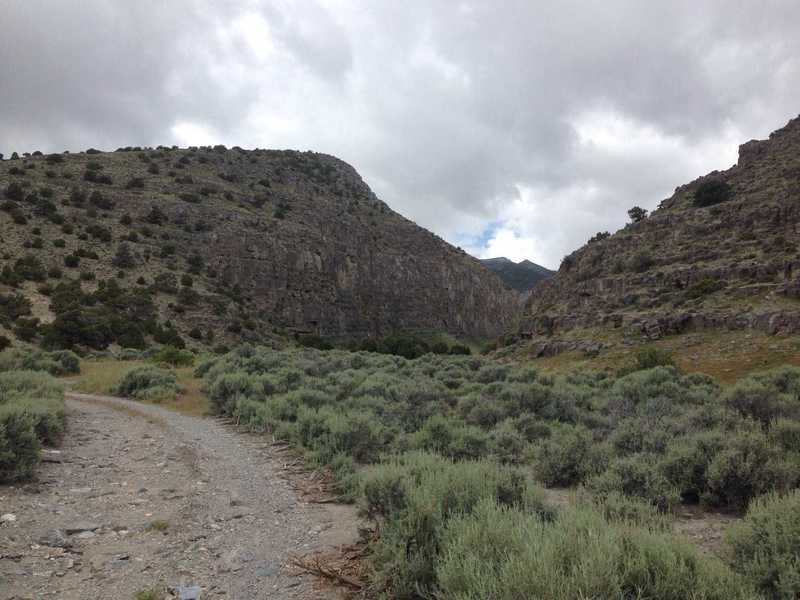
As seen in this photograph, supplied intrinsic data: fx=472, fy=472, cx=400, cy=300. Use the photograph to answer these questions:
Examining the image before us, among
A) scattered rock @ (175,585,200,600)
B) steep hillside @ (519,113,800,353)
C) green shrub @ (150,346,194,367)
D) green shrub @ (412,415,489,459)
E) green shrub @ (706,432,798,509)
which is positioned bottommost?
scattered rock @ (175,585,200,600)

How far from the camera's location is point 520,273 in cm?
16988

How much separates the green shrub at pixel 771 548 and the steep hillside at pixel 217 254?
3228cm

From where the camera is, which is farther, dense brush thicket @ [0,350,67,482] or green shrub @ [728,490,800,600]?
dense brush thicket @ [0,350,67,482]

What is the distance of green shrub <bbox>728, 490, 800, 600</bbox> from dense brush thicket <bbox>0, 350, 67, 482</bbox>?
8047mm

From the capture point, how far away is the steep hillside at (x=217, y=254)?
3550cm

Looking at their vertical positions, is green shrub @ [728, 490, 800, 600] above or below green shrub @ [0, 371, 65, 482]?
above

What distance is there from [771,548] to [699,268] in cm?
3210

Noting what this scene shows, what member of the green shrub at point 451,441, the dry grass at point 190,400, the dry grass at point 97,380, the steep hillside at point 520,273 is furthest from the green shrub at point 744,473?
the steep hillside at point 520,273

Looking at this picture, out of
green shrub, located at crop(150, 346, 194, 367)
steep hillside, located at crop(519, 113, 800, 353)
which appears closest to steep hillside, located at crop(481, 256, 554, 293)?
steep hillside, located at crop(519, 113, 800, 353)

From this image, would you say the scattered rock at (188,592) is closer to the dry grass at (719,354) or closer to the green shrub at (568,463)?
the green shrub at (568,463)

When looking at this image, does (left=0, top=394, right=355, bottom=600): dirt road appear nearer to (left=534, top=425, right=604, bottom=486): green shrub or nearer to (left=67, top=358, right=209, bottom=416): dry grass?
(left=534, top=425, right=604, bottom=486): green shrub

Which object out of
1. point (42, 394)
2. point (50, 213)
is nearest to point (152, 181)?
point (50, 213)

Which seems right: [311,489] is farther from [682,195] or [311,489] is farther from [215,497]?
[682,195]

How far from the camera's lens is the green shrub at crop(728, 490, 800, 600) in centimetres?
317
